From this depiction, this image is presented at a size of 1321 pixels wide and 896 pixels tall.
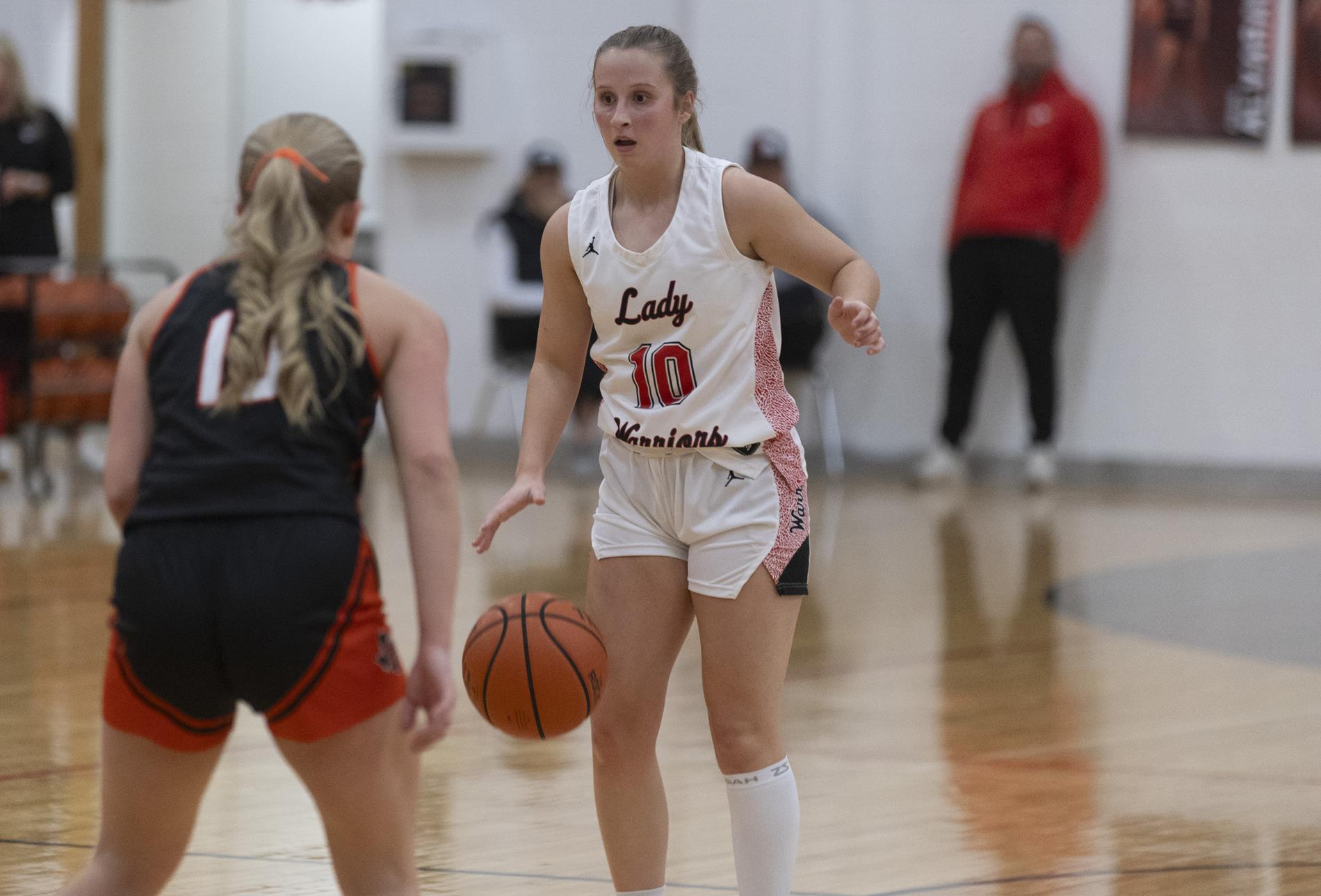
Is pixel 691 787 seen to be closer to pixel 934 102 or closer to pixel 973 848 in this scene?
pixel 973 848

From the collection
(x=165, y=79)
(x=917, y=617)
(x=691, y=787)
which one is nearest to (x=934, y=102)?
(x=917, y=617)

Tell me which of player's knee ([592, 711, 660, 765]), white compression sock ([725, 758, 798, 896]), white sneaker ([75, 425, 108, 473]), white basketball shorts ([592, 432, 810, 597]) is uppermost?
white basketball shorts ([592, 432, 810, 597])

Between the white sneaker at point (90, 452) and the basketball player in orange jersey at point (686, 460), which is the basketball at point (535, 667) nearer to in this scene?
the basketball player in orange jersey at point (686, 460)

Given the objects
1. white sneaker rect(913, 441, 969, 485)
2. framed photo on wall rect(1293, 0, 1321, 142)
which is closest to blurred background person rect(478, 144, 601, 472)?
white sneaker rect(913, 441, 969, 485)

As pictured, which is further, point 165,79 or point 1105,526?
point 165,79

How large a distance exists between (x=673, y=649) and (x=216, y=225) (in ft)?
36.2

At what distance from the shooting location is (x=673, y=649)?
→ 2.88 metres

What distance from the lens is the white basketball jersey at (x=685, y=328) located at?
282 cm

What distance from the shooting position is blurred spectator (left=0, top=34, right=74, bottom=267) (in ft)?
30.9

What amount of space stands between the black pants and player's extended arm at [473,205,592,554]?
7.27 meters

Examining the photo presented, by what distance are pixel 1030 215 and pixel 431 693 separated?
8.21 meters

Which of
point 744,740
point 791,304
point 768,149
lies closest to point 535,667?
point 744,740

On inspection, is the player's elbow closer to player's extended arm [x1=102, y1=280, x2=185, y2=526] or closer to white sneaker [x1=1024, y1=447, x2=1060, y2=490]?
player's extended arm [x1=102, y1=280, x2=185, y2=526]

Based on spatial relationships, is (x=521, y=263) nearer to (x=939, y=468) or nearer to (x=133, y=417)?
(x=939, y=468)
